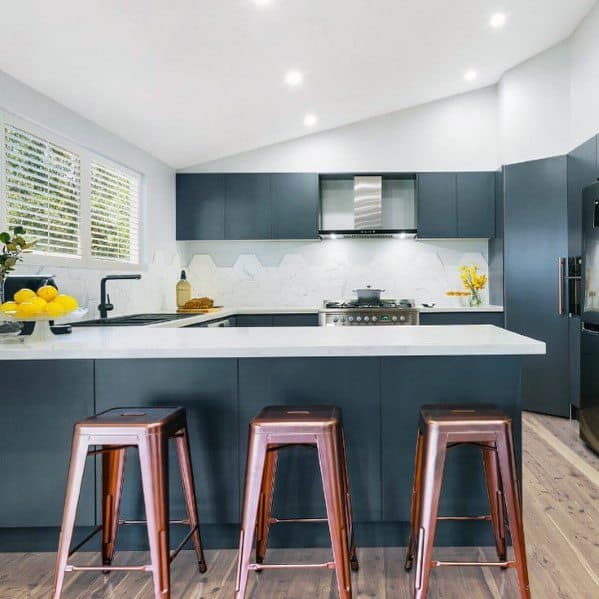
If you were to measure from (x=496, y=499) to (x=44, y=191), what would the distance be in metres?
2.89

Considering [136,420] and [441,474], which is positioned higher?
[136,420]

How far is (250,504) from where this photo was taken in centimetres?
174

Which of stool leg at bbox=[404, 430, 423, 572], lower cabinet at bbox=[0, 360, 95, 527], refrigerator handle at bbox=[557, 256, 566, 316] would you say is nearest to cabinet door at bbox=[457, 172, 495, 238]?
refrigerator handle at bbox=[557, 256, 566, 316]

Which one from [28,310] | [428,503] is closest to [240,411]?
[428,503]

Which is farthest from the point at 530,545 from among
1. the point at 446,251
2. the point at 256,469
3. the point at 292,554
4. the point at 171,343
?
the point at 446,251

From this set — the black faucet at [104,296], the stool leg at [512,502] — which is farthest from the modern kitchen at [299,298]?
the black faucet at [104,296]

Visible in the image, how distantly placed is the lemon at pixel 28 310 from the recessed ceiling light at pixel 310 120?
3.36 m

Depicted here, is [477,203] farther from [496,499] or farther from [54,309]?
[54,309]

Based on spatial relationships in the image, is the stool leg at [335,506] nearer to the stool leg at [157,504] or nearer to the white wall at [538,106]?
the stool leg at [157,504]

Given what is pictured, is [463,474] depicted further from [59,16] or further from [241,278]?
[241,278]

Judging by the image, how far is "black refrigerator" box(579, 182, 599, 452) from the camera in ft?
11.4

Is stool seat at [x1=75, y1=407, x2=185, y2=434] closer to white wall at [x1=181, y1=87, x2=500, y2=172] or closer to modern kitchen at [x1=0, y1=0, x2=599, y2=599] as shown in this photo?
modern kitchen at [x1=0, y1=0, x2=599, y2=599]

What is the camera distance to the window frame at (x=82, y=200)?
2.83 m

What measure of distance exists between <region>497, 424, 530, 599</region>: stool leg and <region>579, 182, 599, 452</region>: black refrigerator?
204cm
